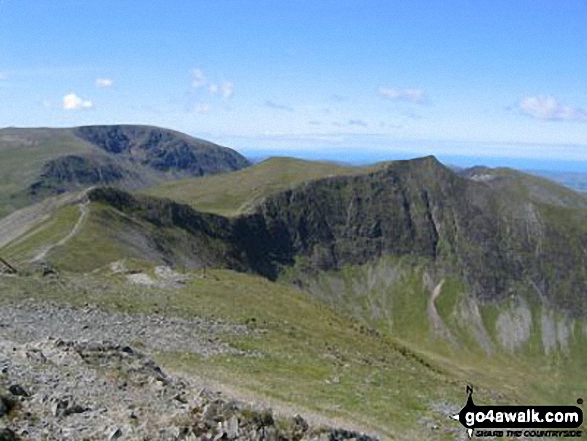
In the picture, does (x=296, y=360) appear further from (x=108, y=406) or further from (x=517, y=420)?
(x=108, y=406)

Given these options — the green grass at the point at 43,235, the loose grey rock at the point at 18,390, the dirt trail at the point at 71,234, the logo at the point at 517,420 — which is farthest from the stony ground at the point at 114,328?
the green grass at the point at 43,235

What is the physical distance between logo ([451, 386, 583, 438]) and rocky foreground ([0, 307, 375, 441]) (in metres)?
7.81

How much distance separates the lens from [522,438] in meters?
32.1

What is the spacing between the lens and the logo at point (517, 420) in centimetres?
2664

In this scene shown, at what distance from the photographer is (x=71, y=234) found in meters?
135

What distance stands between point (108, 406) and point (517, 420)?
1880cm

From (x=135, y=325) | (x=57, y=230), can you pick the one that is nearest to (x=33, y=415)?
(x=135, y=325)

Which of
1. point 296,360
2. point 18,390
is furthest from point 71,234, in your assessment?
point 18,390

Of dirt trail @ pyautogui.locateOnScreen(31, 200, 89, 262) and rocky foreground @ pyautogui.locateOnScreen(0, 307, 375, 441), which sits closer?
rocky foreground @ pyautogui.locateOnScreen(0, 307, 375, 441)

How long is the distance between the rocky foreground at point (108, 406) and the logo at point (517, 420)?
7.81 m

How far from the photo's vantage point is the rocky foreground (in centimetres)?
2011

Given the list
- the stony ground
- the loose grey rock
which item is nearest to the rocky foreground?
the loose grey rock

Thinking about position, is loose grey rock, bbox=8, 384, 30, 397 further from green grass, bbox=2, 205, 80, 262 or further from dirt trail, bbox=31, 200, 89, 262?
green grass, bbox=2, 205, 80, 262

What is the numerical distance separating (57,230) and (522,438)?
132700 mm
